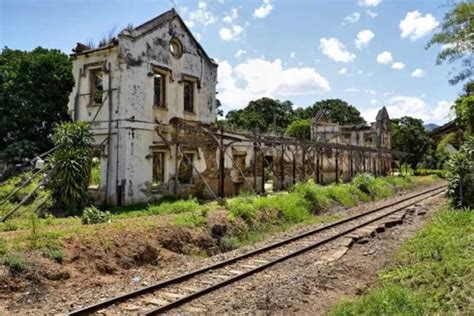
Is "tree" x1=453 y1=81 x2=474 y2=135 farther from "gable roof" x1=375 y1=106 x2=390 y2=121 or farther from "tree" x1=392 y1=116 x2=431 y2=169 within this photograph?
"tree" x1=392 y1=116 x2=431 y2=169

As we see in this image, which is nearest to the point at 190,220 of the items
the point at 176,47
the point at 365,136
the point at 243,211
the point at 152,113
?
the point at 243,211

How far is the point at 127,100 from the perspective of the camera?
17.0m

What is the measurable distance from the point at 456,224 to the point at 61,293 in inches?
430

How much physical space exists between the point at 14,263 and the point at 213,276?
12.6 ft

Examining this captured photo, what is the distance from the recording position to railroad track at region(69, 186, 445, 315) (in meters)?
7.34

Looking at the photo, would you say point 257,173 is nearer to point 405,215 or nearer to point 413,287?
point 405,215

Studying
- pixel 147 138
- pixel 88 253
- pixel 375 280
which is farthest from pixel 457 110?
pixel 88 253

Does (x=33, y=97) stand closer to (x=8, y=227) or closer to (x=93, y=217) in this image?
(x=93, y=217)

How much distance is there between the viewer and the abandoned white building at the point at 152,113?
1692cm

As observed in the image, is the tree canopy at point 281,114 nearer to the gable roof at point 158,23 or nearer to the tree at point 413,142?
the tree at point 413,142

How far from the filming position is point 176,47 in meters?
19.6

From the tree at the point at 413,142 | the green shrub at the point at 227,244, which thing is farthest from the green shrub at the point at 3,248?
the tree at the point at 413,142

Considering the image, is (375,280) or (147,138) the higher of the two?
(147,138)

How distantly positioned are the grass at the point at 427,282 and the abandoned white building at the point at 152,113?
964cm
